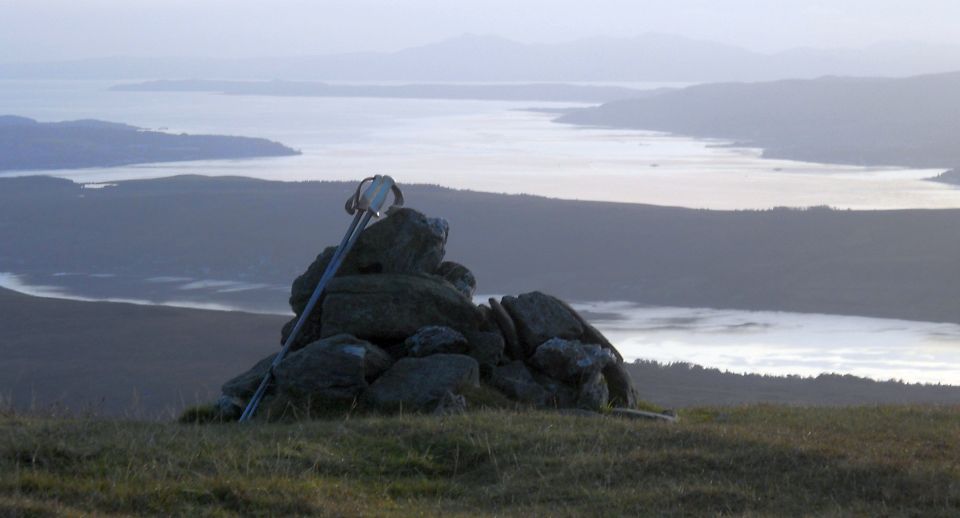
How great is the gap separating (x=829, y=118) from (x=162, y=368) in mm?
95254

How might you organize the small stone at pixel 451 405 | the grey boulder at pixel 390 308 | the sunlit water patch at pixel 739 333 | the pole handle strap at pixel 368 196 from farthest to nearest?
the sunlit water patch at pixel 739 333 → the pole handle strap at pixel 368 196 → the grey boulder at pixel 390 308 → the small stone at pixel 451 405

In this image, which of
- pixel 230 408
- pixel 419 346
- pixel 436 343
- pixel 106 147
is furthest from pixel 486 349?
pixel 106 147

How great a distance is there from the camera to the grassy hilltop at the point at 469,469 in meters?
6.57

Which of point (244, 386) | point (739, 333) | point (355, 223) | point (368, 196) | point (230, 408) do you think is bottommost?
point (739, 333)

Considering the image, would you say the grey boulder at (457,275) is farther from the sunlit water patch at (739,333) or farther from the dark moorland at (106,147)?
the dark moorland at (106,147)

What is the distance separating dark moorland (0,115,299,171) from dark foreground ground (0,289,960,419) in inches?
A: 2255

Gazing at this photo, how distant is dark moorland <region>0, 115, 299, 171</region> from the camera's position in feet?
284

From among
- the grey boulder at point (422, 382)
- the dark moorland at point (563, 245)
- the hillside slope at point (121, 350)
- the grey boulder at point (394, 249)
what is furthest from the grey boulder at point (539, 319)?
the dark moorland at point (563, 245)

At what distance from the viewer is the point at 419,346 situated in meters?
10.6

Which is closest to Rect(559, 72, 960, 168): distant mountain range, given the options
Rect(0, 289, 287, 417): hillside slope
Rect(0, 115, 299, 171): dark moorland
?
Rect(0, 115, 299, 171): dark moorland

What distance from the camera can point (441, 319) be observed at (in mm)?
11094

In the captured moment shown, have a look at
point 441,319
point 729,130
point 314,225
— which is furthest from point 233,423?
point 729,130

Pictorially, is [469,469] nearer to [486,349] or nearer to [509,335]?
[486,349]

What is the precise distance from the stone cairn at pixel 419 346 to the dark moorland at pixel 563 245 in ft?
79.7
